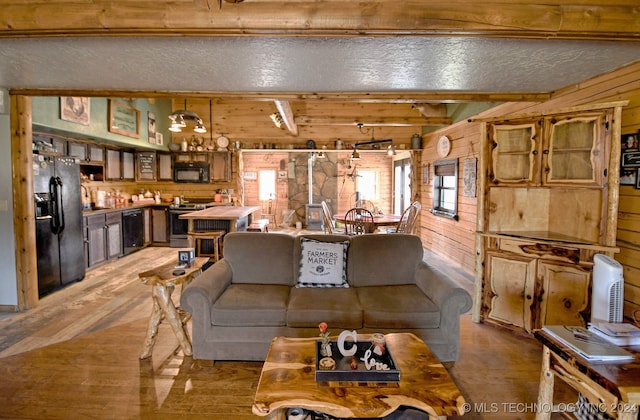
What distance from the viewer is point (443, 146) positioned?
6.12m

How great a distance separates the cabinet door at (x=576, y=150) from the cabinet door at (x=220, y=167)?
6186 mm

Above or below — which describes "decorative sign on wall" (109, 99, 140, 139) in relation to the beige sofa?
above

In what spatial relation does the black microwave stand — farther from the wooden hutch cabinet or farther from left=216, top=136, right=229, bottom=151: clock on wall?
the wooden hutch cabinet

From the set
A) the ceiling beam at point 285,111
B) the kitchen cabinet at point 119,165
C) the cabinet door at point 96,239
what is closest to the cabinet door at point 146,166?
the kitchen cabinet at point 119,165

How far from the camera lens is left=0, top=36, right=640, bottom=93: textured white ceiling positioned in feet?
7.54

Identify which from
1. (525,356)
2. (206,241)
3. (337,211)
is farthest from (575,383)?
(337,211)

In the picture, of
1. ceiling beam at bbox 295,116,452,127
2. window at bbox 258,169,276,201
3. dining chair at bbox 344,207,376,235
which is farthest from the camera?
window at bbox 258,169,276,201

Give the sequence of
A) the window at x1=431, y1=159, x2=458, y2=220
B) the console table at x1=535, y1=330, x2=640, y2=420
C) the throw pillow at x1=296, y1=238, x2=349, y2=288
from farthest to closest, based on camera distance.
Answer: the window at x1=431, y1=159, x2=458, y2=220 → the throw pillow at x1=296, y1=238, x2=349, y2=288 → the console table at x1=535, y1=330, x2=640, y2=420

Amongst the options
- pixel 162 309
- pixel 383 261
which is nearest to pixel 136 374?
pixel 162 309

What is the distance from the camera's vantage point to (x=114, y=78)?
10.1 feet

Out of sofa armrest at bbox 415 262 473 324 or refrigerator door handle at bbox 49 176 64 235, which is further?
refrigerator door handle at bbox 49 176 64 235

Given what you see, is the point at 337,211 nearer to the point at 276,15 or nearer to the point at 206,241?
the point at 206,241

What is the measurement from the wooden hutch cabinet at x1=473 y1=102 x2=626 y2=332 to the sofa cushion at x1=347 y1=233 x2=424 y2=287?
79 cm

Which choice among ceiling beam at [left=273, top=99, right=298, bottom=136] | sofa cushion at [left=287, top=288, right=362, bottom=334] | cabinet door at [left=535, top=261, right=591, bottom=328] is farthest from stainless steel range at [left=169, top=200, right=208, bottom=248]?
cabinet door at [left=535, top=261, right=591, bottom=328]
